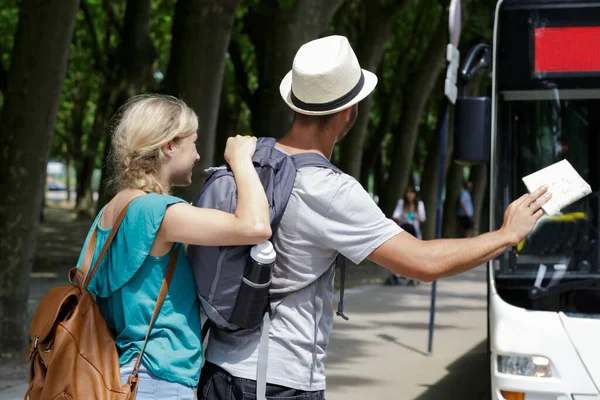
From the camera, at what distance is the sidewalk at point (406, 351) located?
25.3 ft

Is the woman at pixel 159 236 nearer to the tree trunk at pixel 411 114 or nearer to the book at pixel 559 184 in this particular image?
the book at pixel 559 184

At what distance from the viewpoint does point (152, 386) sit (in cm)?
272

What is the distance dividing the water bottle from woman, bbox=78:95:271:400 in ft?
0.13

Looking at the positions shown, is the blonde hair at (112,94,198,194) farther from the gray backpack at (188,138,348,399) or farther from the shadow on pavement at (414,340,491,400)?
the shadow on pavement at (414,340,491,400)

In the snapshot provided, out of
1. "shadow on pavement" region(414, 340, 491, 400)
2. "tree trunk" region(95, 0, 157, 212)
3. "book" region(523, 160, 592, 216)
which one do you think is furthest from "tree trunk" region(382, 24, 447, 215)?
"book" region(523, 160, 592, 216)

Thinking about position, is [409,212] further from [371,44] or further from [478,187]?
[478,187]

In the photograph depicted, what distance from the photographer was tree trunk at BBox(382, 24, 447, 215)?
2027cm

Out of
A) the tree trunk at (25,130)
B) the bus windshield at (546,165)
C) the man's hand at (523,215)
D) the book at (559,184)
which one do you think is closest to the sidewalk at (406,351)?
the bus windshield at (546,165)

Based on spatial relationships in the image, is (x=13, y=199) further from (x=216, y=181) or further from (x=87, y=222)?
(x=87, y=222)

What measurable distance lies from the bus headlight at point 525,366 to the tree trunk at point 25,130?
4.28 meters

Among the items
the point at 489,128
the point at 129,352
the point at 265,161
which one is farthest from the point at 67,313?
the point at 489,128

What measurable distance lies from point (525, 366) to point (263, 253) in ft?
9.25

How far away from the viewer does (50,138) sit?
26.6 feet

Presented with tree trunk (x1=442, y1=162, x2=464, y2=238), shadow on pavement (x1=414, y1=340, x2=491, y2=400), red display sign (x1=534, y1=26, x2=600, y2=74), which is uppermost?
red display sign (x1=534, y1=26, x2=600, y2=74)
